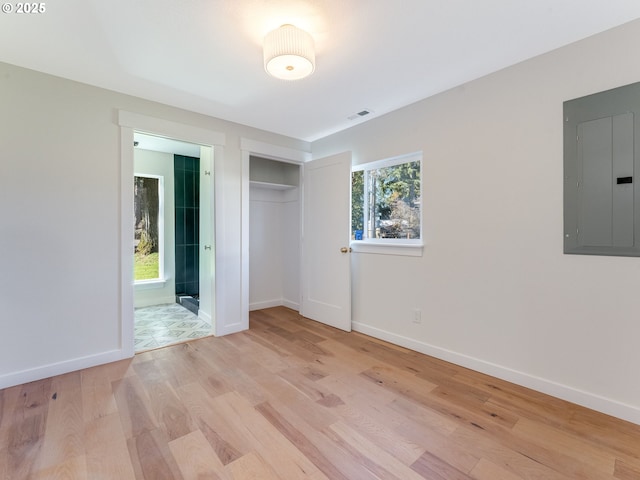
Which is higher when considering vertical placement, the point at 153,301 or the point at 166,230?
the point at 166,230

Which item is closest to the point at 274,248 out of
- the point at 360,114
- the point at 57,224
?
the point at 360,114

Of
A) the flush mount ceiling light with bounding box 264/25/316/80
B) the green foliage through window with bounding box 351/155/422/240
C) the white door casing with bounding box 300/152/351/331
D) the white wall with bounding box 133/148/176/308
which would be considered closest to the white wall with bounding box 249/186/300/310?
the white door casing with bounding box 300/152/351/331

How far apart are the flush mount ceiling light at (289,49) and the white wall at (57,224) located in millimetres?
1674

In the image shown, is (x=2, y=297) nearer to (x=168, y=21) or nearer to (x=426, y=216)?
(x=168, y=21)

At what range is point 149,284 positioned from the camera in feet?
14.7

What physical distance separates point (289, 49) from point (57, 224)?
2.31m

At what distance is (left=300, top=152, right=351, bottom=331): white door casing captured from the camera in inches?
134

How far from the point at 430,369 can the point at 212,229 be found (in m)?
2.63

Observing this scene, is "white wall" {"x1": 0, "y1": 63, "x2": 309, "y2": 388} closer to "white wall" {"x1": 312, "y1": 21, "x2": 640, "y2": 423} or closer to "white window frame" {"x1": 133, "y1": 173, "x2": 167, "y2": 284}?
"white window frame" {"x1": 133, "y1": 173, "x2": 167, "y2": 284}

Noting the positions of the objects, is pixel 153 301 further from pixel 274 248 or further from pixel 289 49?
pixel 289 49

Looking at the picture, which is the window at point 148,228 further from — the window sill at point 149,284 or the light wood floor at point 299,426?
the light wood floor at point 299,426

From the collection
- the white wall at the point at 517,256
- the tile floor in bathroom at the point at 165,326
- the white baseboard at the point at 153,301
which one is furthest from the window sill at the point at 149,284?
the white wall at the point at 517,256

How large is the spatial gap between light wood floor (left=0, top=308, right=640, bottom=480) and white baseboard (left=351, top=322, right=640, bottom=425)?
71mm

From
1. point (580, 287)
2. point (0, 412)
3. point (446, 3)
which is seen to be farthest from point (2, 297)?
point (580, 287)
